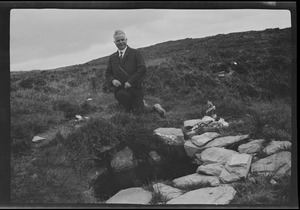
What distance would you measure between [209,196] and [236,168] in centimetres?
58

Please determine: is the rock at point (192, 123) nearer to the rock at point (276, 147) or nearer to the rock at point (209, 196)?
the rock at point (209, 196)

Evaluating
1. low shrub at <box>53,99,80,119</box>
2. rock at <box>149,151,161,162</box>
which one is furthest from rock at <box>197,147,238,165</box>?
low shrub at <box>53,99,80,119</box>

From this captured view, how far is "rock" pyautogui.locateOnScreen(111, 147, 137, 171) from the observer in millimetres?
5633

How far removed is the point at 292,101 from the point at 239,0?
5.22ft

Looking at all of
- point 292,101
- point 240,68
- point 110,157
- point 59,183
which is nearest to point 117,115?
point 110,157

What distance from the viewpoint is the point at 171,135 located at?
18.7 feet

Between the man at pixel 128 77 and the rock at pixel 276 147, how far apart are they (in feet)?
5.17

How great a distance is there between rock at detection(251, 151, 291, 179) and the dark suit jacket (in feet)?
6.72

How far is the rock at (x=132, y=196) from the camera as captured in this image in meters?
5.28

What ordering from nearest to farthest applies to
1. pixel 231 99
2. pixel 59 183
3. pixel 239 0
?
pixel 239 0 < pixel 59 183 < pixel 231 99

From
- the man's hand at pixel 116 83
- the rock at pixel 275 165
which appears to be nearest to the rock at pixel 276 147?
the rock at pixel 275 165

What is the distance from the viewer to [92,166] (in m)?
5.50

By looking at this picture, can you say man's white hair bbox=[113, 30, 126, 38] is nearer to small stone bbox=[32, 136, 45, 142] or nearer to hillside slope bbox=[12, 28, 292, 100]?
hillside slope bbox=[12, 28, 292, 100]

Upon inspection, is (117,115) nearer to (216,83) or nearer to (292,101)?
A: (216,83)
